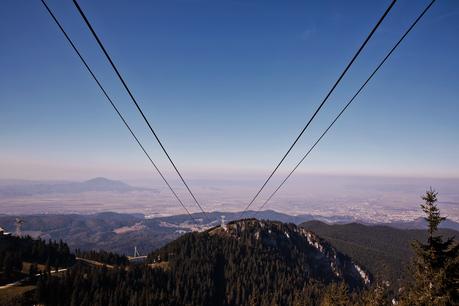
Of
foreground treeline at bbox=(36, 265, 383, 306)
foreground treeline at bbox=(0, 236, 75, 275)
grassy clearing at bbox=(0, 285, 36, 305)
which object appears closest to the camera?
grassy clearing at bbox=(0, 285, 36, 305)

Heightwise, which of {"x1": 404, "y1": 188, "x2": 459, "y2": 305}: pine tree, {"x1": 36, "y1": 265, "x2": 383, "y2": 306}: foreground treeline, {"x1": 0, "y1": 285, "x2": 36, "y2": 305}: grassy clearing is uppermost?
{"x1": 404, "y1": 188, "x2": 459, "y2": 305}: pine tree

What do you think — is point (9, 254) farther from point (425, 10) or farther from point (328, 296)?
point (425, 10)

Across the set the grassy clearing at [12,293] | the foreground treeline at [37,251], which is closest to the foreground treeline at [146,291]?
the grassy clearing at [12,293]

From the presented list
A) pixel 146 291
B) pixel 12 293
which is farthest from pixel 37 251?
pixel 146 291

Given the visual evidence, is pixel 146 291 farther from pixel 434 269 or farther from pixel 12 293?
pixel 434 269

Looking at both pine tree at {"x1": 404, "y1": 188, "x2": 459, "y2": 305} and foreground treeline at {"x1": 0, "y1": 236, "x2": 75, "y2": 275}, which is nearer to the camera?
pine tree at {"x1": 404, "y1": 188, "x2": 459, "y2": 305}

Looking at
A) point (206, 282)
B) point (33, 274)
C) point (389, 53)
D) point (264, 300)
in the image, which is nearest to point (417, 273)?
point (389, 53)

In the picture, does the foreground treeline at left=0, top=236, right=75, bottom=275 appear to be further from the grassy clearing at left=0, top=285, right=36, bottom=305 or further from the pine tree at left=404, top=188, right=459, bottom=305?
the pine tree at left=404, top=188, right=459, bottom=305

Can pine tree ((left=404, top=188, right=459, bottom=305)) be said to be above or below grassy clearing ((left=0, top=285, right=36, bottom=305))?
above

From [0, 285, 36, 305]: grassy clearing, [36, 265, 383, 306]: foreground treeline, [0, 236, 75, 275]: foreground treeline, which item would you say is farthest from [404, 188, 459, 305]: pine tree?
[0, 236, 75, 275]: foreground treeline
